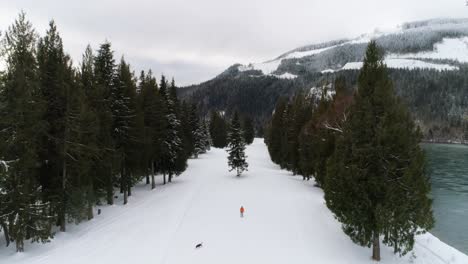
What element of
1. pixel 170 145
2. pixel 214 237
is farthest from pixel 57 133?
pixel 170 145

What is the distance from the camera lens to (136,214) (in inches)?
984

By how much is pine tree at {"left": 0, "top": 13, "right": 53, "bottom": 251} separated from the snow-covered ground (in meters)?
1.31

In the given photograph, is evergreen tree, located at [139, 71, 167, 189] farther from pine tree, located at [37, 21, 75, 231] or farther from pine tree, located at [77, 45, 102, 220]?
pine tree, located at [37, 21, 75, 231]

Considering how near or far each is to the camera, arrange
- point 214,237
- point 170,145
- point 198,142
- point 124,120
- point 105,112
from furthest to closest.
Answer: point 198,142 → point 170,145 → point 124,120 → point 105,112 → point 214,237

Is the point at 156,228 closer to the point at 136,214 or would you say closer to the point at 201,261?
the point at 136,214

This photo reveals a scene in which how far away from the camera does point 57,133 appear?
19.9 metres

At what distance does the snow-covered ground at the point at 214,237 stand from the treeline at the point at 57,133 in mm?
1737

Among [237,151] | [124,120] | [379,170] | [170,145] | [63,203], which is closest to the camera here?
[379,170]

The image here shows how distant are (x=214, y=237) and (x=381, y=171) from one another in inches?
405

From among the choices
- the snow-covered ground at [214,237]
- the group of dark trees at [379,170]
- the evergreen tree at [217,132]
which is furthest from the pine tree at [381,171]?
the evergreen tree at [217,132]

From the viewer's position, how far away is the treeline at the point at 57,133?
52.7ft

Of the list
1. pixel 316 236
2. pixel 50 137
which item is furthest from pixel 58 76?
pixel 316 236

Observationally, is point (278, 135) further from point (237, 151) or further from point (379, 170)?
point (379, 170)

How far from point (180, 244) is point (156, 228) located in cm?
354
